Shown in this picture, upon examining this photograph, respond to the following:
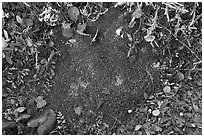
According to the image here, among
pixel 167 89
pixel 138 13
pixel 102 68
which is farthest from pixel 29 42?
pixel 167 89

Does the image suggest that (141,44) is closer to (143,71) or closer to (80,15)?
(143,71)

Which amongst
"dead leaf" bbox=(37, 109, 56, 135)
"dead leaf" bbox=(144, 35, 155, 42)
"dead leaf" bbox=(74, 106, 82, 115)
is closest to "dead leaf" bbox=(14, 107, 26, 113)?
"dead leaf" bbox=(37, 109, 56, 135)

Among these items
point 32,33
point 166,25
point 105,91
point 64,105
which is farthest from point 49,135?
point 166,25

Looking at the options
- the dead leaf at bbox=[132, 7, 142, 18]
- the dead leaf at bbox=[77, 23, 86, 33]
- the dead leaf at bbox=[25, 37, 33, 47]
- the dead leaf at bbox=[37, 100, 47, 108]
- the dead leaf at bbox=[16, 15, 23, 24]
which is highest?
the dead leaf at bbox=[16, 15, 23, 24]

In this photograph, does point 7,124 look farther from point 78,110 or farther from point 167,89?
point 167,89

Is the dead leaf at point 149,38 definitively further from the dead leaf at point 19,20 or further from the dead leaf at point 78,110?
the dead leaf at point 19,20

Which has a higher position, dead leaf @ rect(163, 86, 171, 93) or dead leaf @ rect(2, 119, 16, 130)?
dead leaf @ rect(163, 86, 171, 93)

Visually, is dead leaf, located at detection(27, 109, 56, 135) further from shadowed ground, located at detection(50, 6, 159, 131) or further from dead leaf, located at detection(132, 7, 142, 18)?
dead leaf, located at detection(132, 7, 142, 18)
